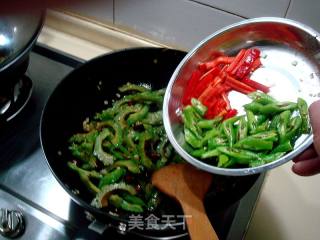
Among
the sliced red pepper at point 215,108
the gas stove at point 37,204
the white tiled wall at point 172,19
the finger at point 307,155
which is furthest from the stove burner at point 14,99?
the finger at point 307,155

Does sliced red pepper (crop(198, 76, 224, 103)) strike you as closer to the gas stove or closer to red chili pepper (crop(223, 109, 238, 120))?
red chili pepper (crop(223, 109, 238, 120))

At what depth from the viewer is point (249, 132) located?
0.60 m

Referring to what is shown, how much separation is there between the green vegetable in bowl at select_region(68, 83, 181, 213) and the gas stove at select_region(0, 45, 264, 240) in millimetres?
Result: 48

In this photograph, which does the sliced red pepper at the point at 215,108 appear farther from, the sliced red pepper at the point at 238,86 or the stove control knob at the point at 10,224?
the stove control knob at the point at 10,224

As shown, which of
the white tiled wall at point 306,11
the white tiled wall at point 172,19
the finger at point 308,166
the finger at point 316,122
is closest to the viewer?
the finger at point 316,122

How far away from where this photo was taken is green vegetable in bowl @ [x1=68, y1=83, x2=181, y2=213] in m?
0.64

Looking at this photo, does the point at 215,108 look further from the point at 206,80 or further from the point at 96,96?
the point at 96,96

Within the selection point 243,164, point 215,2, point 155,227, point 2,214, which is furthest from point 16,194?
point 215,2

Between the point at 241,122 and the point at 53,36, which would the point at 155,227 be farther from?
the point at 53,36

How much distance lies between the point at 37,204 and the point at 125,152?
0.18 meters

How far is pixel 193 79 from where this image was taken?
2.19 ft

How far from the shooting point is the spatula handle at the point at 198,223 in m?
0.54

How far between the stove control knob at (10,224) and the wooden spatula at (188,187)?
0.23m

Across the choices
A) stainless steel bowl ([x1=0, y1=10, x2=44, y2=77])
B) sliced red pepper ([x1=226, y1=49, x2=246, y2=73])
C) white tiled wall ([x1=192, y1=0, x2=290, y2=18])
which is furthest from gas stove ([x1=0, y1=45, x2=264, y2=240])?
white tiled wall ([x1=192, y1=0, x2=290, y2=18])
